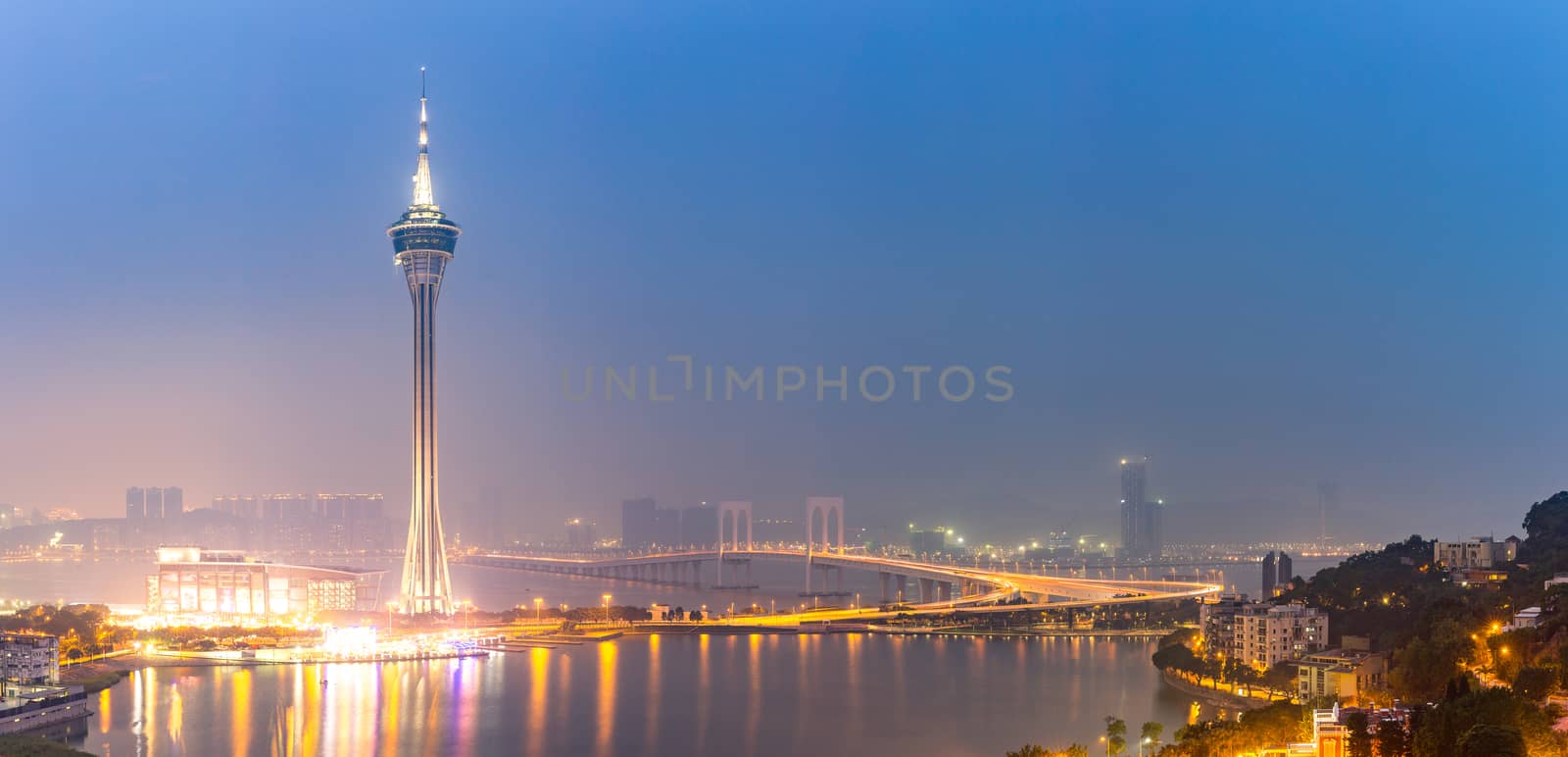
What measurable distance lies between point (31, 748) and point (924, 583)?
55.1ft

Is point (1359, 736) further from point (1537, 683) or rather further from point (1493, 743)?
point (1537, 683)

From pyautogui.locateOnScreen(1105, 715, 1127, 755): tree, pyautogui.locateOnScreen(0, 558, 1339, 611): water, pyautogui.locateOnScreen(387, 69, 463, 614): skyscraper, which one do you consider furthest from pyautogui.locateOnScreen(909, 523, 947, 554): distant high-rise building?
pyautogui.locateOnScreen(1105, 715, 1127, 755): tree

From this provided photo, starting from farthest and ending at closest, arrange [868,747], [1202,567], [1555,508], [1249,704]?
[1202,567] < [1555,508] < [1249,704] < [868,747]

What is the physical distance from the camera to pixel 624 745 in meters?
8.87

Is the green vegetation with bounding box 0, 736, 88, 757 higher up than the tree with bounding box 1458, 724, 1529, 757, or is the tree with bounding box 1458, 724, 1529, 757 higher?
the tree with bounding box 1458, 724, 1529, 757

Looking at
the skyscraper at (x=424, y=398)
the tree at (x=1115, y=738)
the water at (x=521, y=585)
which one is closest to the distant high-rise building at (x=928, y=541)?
the water at (x=521, y=585)

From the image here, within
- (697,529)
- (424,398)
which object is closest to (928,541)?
(697,529)

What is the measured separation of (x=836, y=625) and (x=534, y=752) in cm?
878

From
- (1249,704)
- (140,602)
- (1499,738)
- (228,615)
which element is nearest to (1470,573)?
(1249,704)

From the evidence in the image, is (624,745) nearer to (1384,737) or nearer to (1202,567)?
(1384,737)

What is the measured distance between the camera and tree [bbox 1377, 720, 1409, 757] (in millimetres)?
5625

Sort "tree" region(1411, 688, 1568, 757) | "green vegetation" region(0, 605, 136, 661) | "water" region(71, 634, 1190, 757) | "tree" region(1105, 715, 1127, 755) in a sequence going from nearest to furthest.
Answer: "tree" region(1411, 688, 1568, 757) → "tree" region(1105, 715, 1127, 755) → "water" region(71, 634, 1190, 757) → "green vegetation" region(0, 605, 136, 661)

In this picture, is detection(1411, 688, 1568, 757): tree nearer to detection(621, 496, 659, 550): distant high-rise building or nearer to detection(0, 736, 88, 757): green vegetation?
detection(0, 736, 88, 757): green vegetation

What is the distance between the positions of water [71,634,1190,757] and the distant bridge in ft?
12.4
